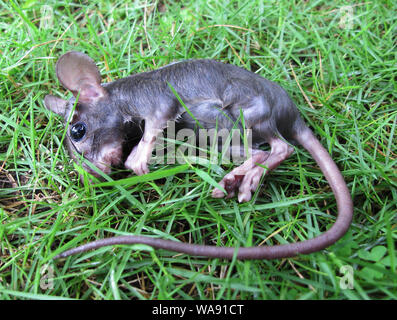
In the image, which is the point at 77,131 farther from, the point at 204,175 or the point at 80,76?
the point at 204,175

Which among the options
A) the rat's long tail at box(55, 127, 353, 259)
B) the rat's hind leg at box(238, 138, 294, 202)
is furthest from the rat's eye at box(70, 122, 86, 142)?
the rat's hind leg at box(238, 138, 294, 202)

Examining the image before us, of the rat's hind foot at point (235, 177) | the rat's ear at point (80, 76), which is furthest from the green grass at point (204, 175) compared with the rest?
the rat's ear at point (80, 76)

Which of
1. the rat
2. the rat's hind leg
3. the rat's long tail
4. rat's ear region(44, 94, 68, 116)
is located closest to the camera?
the rat's long tail

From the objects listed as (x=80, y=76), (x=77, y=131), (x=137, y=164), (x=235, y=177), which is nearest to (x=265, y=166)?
(x=235, y=177)

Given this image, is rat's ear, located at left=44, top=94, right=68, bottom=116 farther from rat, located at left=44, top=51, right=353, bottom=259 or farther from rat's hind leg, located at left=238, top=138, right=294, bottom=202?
rat's hind leg, located at left=238, top=138, right=294, bottom=202

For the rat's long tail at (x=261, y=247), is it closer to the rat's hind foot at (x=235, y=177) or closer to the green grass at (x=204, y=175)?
the green grass at (x=204, y=175)
